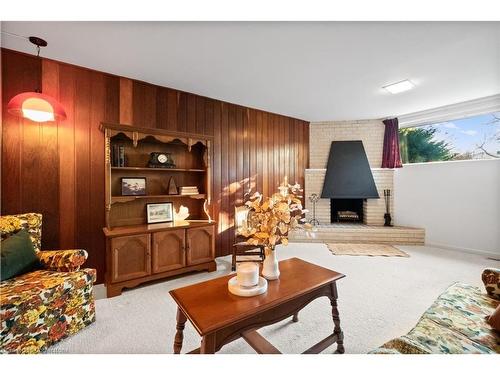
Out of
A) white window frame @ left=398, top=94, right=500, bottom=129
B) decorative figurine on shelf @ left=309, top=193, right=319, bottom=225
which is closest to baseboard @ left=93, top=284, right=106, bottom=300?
decorative figurine on shelf @ left=309, top=193, right=319, bottom=225

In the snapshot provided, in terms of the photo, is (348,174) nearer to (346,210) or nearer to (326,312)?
(346,210)

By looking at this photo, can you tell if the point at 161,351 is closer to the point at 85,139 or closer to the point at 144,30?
the point at 85,139

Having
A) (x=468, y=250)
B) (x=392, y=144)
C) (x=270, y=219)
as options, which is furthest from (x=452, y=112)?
(x=270, y=219)

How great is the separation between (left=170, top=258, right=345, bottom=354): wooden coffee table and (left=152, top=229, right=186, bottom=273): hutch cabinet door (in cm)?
126

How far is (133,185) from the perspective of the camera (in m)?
2.59

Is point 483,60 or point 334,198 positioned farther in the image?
point 334,198

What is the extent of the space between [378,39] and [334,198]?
3122 mm

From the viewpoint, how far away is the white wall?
3.28 metres

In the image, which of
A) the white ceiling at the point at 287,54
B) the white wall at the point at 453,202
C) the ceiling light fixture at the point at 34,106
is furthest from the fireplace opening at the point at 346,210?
the ceiling light fixture at the point at 34,106

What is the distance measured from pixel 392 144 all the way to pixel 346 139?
0.84 meters

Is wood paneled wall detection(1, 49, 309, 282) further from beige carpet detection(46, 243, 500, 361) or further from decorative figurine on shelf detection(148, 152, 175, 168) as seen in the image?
beige carpet detection(46, 243, 500, 361)

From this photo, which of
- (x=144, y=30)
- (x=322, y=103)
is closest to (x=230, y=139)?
(x=322, y=103)

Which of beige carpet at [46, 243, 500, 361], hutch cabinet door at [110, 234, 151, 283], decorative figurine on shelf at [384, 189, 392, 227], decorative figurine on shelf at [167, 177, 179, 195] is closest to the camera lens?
beige carpet at [46, 243, 500, 361]

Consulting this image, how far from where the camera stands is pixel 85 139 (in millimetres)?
2369
